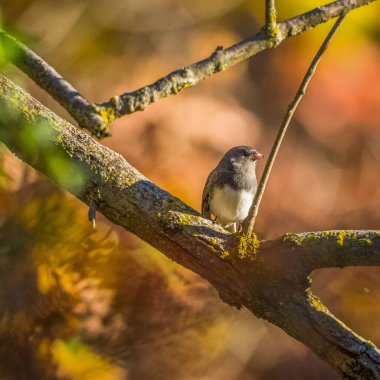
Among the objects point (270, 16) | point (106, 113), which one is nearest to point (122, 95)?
point (106, 113)

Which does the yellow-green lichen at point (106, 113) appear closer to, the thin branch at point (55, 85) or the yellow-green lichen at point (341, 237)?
the thin branch at point (55, 85)

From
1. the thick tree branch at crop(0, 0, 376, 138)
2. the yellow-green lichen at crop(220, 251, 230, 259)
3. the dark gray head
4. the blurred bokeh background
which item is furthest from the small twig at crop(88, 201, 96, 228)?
the dark gray head

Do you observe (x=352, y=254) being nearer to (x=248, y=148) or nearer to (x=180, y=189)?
(x=180, y=189)

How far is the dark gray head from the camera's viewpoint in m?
3.04

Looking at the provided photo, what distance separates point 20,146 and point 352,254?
766mm

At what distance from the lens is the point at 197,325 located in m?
1.58

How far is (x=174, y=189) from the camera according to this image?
1.92m

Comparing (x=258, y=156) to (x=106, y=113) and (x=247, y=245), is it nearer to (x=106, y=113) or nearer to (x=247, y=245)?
(x=247, y=245)

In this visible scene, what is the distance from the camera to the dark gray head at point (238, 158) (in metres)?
3.04

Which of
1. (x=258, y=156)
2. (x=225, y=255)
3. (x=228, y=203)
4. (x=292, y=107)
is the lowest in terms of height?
(x=225, y=255)

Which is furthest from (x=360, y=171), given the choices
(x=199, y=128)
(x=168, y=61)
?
(x=168, y=61)

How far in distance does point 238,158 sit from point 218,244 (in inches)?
Answer: 61.6

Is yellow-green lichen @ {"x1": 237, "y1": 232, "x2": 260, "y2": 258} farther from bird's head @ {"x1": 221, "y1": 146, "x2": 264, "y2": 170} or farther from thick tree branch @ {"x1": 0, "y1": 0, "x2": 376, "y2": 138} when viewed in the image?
bird's head @ {"x1": 221, "y1": 146, "x2": 264, "y2": 170}

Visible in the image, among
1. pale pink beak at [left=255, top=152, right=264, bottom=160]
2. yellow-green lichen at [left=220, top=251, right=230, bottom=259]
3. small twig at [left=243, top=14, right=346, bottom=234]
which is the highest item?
pale pink beak at [left=255, top=152, right=264, bottom=160]
